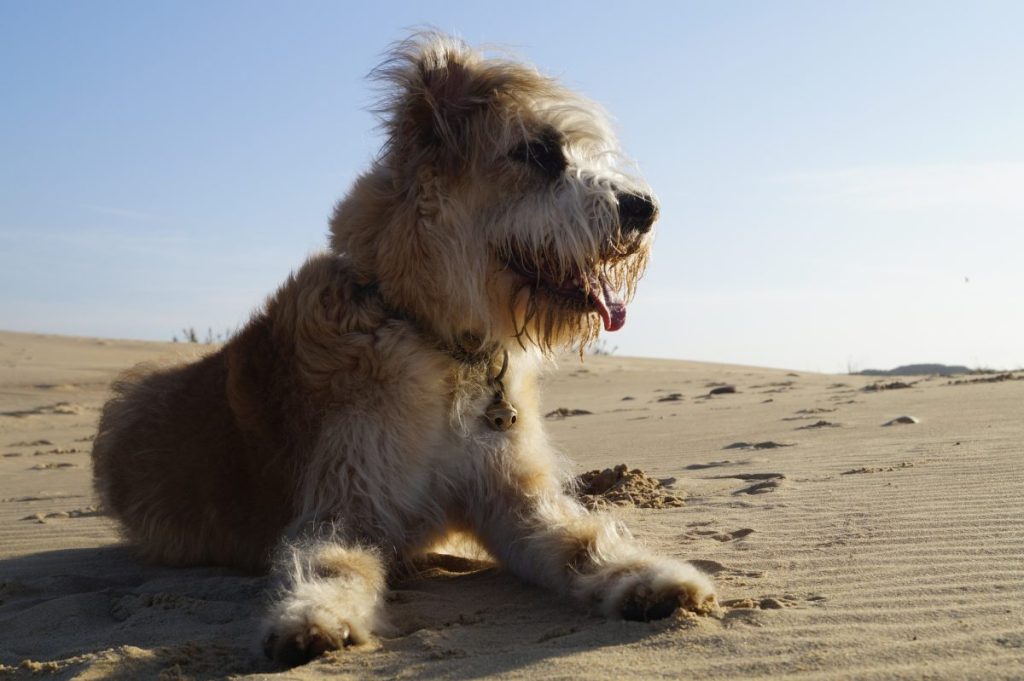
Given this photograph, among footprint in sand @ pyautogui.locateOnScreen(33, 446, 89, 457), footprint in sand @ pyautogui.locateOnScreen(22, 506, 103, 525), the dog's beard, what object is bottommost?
footprint in sand @ pyautogui.locateOnScreen(22, 506, 103, 525)

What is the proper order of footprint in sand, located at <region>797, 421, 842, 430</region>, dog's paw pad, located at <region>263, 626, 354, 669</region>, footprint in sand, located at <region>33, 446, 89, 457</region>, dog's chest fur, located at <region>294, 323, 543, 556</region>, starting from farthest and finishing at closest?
footprint in sand, located at <region>33, 446, 89, 457</region>, footprint in sand, located at <region>797, 421, 842, 430</region>, dog's chest fur, located at <region>294, 323, 543, 556</region>, dog's paw pad, located at <region>263, 626, 354, 669</region>

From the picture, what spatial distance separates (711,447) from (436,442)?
455 cm

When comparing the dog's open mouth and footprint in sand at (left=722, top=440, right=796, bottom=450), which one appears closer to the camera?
the dog's open mouth

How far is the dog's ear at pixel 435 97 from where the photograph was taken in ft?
15.5

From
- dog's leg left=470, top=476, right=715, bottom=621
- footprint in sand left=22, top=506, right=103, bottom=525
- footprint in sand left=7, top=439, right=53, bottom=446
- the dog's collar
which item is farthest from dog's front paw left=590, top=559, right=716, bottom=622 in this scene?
footprint in sand left=7, top=439, right=53, bottom=446

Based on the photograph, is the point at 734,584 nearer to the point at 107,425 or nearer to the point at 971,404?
the point at 107,425

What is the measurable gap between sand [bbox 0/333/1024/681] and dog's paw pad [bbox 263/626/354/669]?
0.05 metres

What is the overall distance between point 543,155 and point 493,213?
1.18 ft

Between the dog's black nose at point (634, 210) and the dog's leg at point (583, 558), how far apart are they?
1.21 meters

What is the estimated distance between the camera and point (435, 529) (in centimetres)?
470

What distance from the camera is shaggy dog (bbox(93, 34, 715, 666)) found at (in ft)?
14.7

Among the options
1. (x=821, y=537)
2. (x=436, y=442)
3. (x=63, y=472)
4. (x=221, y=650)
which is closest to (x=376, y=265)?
(x=436, y=442)

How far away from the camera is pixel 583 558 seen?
4.22 meters

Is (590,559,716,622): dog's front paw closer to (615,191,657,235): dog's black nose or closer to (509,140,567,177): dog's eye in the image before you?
(615,191,657,235): dog's black nose
